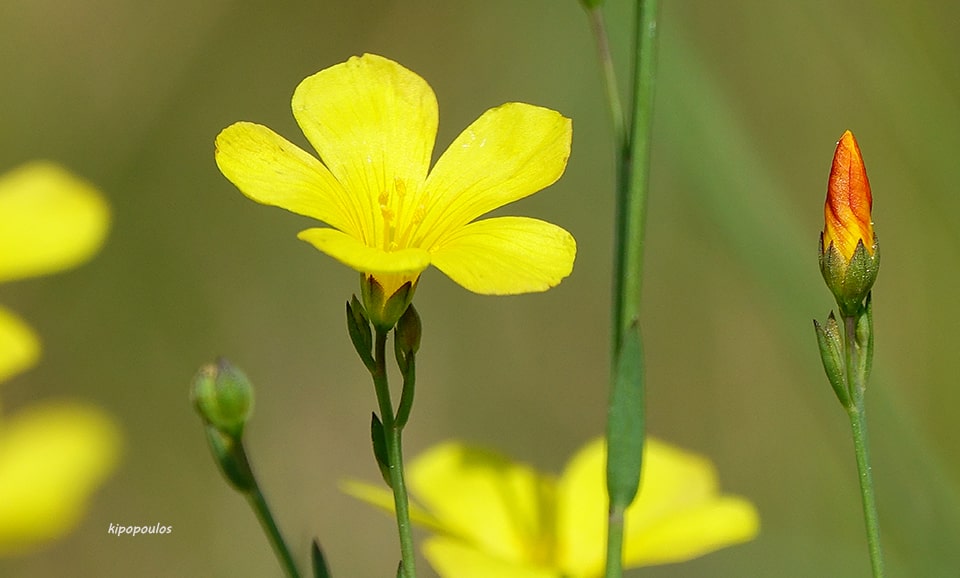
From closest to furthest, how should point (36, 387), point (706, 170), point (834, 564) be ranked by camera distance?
point (706, 170)
point (834, 564)
point (36, 387)

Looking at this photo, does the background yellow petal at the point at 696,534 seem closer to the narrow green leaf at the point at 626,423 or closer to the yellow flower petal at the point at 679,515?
the yellow flower petal at the point at 679,515

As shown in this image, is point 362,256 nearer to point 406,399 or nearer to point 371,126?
point 406,399

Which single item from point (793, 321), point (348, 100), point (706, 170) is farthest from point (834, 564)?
point (348, 100)

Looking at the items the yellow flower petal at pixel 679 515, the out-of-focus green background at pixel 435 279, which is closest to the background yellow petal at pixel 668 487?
the yellow flower petal at pixel 679 515

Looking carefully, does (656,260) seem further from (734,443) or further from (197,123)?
(197,123)

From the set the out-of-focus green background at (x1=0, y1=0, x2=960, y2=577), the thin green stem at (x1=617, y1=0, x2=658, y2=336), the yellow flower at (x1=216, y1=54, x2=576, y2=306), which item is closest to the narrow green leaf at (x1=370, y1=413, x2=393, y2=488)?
the yellow flower at (x1=216, y1=54, x2=576, y2=306)
